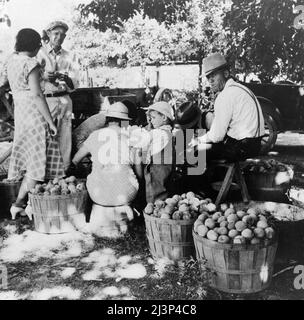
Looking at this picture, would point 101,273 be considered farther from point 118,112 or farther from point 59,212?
point 118,112

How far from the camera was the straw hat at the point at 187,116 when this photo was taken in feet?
18.0

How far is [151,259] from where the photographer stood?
350 cm

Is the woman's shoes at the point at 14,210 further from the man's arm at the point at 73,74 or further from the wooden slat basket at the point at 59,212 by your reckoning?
the man's arm at the point at 73,74

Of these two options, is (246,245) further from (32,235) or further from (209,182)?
(32,235)

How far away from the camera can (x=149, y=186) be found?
395 cm

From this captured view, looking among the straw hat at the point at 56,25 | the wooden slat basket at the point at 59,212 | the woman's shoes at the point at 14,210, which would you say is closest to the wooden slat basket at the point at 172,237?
the wooden slat basket at the point at 59,212

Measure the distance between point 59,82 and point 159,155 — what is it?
1786 mm

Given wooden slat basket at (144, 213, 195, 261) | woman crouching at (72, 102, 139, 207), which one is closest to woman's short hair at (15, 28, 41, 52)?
woman crouching at (72, 102, 139, 207)

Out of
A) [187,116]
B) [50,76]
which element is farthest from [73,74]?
[187,116]

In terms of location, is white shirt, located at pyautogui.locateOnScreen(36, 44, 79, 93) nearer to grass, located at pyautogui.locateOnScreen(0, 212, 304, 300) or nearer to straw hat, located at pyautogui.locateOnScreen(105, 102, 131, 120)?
straw hat, located at pyautogui.locateOnScreen(105, 102, 131, 120)

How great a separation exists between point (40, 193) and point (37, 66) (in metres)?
1.28

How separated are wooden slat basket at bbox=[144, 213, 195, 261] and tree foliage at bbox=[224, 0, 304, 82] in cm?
248
